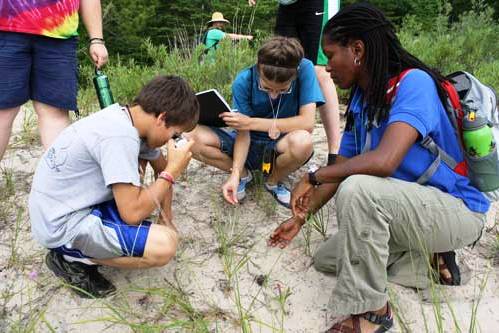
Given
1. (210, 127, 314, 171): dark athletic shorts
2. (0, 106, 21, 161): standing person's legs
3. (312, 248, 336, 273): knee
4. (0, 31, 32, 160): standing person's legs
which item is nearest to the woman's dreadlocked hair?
(312, 248, 336, 273): knee

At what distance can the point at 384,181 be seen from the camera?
1.88 m

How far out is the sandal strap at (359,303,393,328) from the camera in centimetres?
193

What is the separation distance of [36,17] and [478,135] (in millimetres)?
2086

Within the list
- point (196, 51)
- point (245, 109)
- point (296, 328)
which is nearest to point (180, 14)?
point (196, 51)

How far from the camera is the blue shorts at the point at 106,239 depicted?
1.99 meters

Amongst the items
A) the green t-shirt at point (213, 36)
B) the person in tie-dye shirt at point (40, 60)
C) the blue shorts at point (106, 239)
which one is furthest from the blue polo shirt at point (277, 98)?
the green t-shirt at point (213, 36)

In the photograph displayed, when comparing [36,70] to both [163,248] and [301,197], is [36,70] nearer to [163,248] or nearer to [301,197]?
[163,248]

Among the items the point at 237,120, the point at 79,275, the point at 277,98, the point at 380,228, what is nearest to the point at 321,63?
the point at 277,98

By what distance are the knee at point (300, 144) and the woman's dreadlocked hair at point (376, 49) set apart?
2.32ft

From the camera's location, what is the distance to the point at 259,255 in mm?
2438

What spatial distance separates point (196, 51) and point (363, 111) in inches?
114

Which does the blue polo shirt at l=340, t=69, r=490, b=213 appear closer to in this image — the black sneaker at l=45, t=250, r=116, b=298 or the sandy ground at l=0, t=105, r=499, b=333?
the sandy ground at l=0, t=105, r=499, b=333

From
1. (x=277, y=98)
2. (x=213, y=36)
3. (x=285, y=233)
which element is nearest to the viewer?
(x=285, y=233)

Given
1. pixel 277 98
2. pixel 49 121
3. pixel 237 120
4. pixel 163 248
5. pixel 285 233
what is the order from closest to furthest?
pixel 163 248 → pixel 285 233 → pixel 49 121 → pixel 237 120 → pixel 277 98
